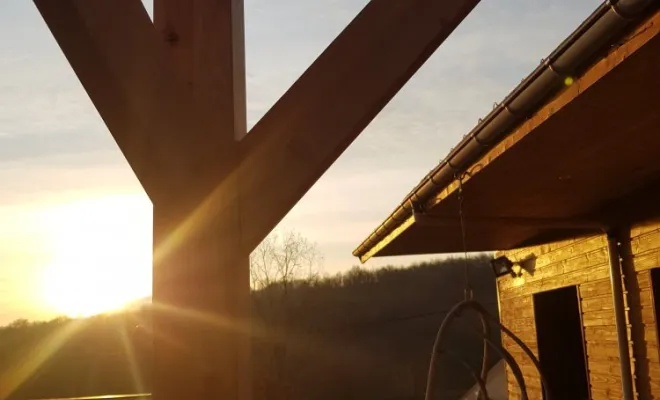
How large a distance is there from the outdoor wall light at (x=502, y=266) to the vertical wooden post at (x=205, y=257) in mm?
6035

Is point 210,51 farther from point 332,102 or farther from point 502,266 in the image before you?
point 502,266

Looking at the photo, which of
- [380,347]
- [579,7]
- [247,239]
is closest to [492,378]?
[579,7]

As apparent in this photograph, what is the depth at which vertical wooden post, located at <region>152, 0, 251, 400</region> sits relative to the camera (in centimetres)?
137

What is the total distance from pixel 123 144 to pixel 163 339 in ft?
1.27

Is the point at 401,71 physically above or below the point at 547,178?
below

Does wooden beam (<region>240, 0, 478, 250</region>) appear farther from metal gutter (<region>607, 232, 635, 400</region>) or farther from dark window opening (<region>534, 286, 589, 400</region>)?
dark window opening (<region>534, 286, 589, 400</region>)

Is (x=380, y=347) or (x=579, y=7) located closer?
(x=579, y=7)

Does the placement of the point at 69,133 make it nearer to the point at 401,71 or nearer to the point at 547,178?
the point at 547,178

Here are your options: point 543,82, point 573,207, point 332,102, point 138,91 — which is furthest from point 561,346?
point 138,91

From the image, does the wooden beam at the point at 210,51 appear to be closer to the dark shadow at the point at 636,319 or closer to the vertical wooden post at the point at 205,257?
the vertical wooden post at the point at 205,257

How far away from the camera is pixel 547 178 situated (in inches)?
141

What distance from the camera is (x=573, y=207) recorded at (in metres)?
4.62

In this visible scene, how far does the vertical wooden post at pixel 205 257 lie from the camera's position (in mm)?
1371

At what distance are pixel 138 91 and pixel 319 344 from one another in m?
27.2
